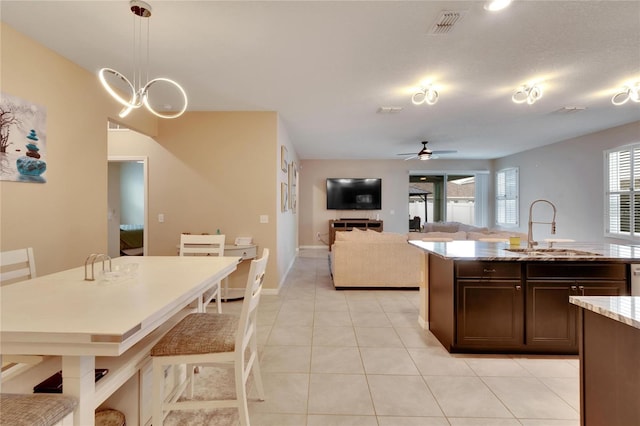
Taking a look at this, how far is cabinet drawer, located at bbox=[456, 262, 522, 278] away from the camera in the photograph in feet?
8.13

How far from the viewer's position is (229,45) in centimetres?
254

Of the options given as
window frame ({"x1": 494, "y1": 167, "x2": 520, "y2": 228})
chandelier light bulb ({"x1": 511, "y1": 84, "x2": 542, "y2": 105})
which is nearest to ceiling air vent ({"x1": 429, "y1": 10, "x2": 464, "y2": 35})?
chandelier light bulb ({"x1": 511, "y1": 84, "x2": 542, "y2": 105})

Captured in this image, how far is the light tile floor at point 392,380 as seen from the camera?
5.88 feet

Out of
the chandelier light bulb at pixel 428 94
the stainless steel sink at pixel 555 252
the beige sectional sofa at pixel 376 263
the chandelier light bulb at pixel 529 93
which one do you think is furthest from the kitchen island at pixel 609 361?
the beige sectional sofa at pixel 376 263

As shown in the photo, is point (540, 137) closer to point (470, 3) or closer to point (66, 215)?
point (470, 3)

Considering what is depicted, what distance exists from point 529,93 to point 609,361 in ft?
10.5

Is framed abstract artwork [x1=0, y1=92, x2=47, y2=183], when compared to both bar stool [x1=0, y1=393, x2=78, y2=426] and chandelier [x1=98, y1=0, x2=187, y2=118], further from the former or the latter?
bar stool [x1=0, y1=393, x2=78, y2=426]

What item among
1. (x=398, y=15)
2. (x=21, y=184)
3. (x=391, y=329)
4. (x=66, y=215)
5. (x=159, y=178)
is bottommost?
(x=391, y=329)

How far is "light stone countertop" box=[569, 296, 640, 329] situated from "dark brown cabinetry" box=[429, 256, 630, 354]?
120 cm

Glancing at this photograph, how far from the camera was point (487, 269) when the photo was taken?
248cm

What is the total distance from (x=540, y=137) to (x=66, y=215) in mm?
7702

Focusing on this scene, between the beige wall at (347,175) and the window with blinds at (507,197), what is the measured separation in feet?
7.11

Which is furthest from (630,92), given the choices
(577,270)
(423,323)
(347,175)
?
(347,175)

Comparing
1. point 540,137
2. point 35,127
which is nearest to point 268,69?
point 35,127
